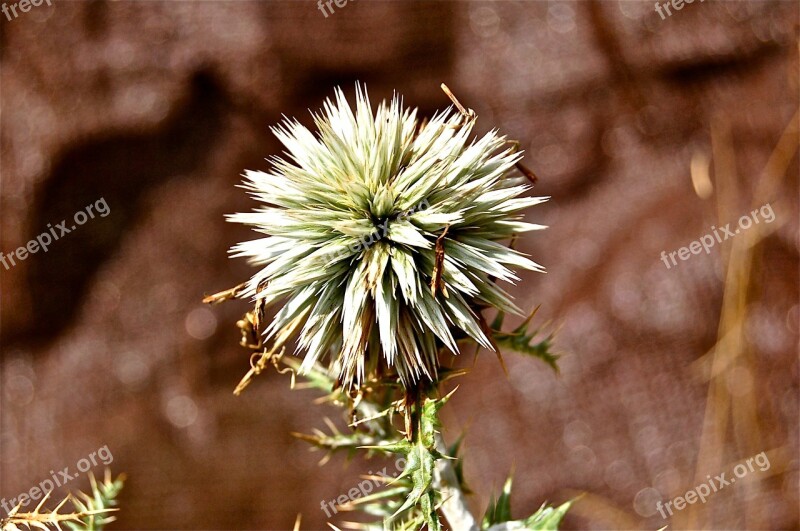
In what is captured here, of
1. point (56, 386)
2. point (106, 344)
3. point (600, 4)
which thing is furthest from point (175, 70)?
point (600, 4)

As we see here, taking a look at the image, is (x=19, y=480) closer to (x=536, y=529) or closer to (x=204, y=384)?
(x=204, y=384)

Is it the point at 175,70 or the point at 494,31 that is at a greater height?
the point at 175,70
